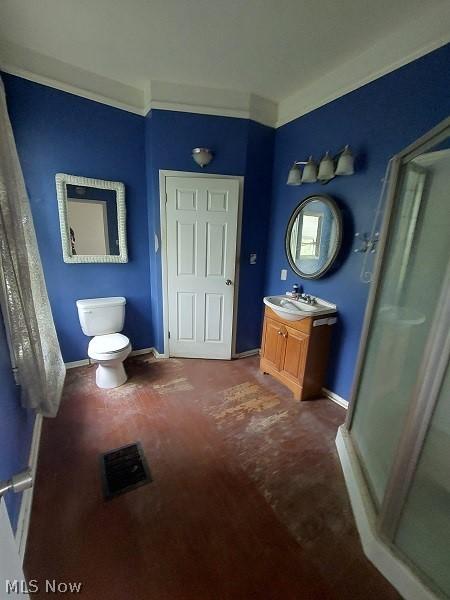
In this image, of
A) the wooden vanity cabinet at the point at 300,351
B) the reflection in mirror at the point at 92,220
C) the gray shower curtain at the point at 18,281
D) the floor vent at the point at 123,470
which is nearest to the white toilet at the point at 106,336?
the reflection in mirror at the point at 92,220

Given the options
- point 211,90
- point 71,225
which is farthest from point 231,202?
point 71,225

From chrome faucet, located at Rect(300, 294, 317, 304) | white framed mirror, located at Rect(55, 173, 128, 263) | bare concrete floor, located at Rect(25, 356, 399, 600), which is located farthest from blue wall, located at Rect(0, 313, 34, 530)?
chrome faucet, located at Rect(300, 294, 317, 304)

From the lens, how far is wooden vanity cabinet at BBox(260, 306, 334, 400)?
6.85 ft

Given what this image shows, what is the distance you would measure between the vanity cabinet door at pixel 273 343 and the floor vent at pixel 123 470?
1.32 metres

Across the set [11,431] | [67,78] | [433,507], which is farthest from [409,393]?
[67,78]

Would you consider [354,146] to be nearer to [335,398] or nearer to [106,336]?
[335,398]

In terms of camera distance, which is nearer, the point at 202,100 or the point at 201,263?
the point at 202,100

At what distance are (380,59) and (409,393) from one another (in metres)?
2.12

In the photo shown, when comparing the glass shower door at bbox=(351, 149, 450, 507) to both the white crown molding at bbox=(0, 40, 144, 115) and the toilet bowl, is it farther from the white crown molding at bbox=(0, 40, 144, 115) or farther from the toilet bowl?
the white crown molding at bbox=(0, 40, 144, 115)

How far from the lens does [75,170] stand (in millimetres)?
2225

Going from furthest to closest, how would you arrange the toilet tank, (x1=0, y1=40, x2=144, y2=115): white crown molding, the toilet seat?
the toilet tank → the toilet seat → (x1=0, y1=40, x2=144, y2=115): white crown molding

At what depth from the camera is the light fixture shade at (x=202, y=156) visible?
2.27 m

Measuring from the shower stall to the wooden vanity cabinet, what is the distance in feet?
1.57

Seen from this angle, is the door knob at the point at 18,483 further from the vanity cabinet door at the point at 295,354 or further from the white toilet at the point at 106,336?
the vanity cabinet door at the point at 295,354
